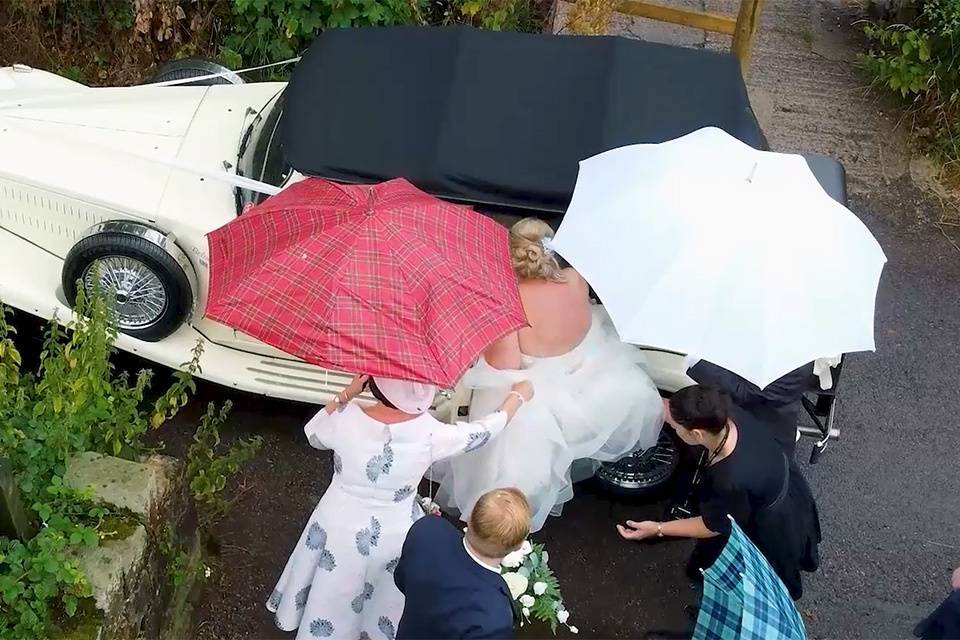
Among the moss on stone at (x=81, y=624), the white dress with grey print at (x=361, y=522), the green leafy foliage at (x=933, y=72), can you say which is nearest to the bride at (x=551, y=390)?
the white dress with grey print at (x=361, y=522)

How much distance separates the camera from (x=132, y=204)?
4016 millimetres

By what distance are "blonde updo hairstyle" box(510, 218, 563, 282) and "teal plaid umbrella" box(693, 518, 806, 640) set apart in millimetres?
1161

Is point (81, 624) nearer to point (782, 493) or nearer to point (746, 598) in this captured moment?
point (746, 598)

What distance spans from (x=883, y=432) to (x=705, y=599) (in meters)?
2.06

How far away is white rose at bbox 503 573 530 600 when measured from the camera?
3.04 metres

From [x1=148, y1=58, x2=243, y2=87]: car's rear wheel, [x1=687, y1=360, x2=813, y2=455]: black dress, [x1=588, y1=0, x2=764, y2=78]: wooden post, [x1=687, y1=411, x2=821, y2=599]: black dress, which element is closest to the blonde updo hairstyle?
[x1=687, y1=360, x2=813, y2=455]: black dress

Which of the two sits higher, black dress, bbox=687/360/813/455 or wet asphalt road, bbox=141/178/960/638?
black dress, bbox=687/360/813/455

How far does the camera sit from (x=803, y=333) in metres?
3.41

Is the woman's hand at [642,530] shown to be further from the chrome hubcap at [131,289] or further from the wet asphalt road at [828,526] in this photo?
the chrome hubcap at [131,289]

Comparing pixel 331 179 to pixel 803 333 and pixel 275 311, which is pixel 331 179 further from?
pixel 803 333

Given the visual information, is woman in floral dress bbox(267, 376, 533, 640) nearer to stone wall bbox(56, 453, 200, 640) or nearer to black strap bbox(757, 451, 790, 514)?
stone wall bbox(56, 453, 200, 640)

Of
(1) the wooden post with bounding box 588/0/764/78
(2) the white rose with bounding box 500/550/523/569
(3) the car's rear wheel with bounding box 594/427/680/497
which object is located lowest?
(3) the car's rear wheel with bounding box 594/427/680/497

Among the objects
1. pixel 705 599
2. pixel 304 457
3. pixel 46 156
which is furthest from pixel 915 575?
pixel 46 156

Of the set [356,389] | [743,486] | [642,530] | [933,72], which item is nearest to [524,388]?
[356,389]
